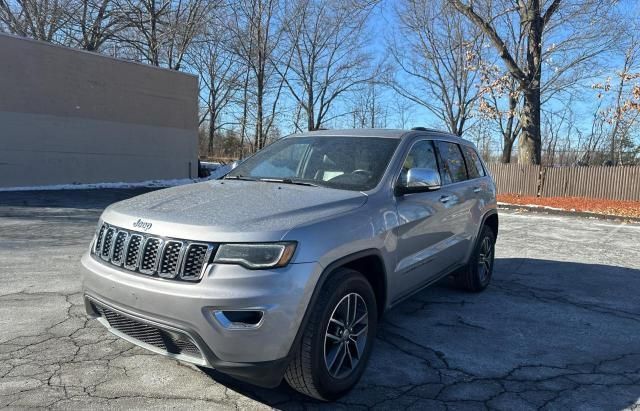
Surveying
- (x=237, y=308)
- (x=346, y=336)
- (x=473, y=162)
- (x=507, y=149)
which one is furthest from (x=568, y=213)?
(x=507, y=149)

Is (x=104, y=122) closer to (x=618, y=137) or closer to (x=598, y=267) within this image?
(x=598, y=267)

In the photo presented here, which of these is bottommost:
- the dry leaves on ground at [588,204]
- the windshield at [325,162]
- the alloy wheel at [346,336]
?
the alloy wheel at [346,336]

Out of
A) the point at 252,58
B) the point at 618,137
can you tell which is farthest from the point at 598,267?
the point at 618,137

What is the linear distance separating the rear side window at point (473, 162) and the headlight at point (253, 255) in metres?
3.46

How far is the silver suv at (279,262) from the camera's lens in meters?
2.57

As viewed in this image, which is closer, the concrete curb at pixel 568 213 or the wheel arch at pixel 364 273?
the wheel arch at pixel 364 273

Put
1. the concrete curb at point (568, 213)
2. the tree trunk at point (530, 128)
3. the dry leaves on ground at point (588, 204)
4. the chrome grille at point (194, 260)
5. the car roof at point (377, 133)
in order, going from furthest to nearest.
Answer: the tree trunk at point (530, 128)
the dry leaves on ground at point (588, 204)
the concrete curb at point (568, 213)
the car roof at point (377, 133)
the chrome grille at point (194, 260)

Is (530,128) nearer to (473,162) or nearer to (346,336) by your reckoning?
(473,162)

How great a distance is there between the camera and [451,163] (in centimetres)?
504

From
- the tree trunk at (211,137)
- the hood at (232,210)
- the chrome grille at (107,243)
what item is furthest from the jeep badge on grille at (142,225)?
the tree trunk at (211,137)

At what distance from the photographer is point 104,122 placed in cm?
1972

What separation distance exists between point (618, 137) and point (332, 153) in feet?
148

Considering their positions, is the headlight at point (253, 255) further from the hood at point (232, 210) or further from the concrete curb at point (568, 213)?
the concrete curb at point (568, 213)

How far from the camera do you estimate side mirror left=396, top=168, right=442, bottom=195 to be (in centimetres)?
369
